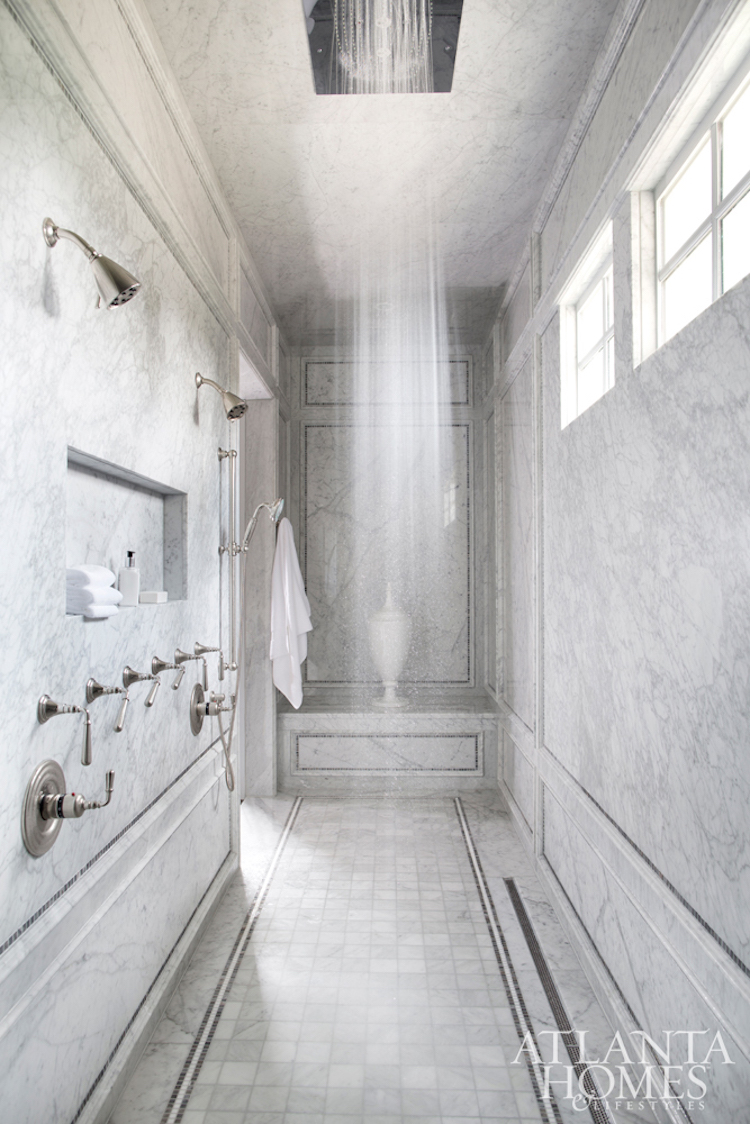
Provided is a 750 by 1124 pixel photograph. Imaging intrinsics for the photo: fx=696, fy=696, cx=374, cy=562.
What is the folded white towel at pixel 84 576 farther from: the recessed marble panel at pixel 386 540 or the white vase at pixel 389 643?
the recessed marble panel at pixel 386 540

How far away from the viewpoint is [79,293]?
135 centimetres

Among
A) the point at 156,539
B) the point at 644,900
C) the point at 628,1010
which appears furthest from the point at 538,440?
the point at 628,1010

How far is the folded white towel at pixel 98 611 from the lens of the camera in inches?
55.1

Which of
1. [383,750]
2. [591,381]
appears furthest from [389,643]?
[591,381]

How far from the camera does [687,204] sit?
151 centimetres

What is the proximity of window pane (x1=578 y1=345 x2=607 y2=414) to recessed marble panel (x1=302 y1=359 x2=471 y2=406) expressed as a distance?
6.83ft

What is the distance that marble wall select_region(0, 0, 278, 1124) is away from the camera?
1136 mm

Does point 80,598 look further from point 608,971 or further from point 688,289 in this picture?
point 608,971

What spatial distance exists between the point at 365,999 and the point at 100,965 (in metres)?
0.77

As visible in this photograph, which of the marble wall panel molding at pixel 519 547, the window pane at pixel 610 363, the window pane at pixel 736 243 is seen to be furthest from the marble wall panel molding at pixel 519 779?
the window pane at pixel 736 243

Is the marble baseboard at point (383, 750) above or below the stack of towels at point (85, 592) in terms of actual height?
below

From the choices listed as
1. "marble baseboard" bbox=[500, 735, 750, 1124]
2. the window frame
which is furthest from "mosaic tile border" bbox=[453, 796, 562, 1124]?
the window frame

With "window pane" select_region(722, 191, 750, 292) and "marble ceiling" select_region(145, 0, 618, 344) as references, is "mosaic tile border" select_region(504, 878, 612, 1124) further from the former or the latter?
"marble ceiling" select_region(145, 0, 618, 344)

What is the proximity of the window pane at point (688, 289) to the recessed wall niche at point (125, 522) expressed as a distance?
129cm
